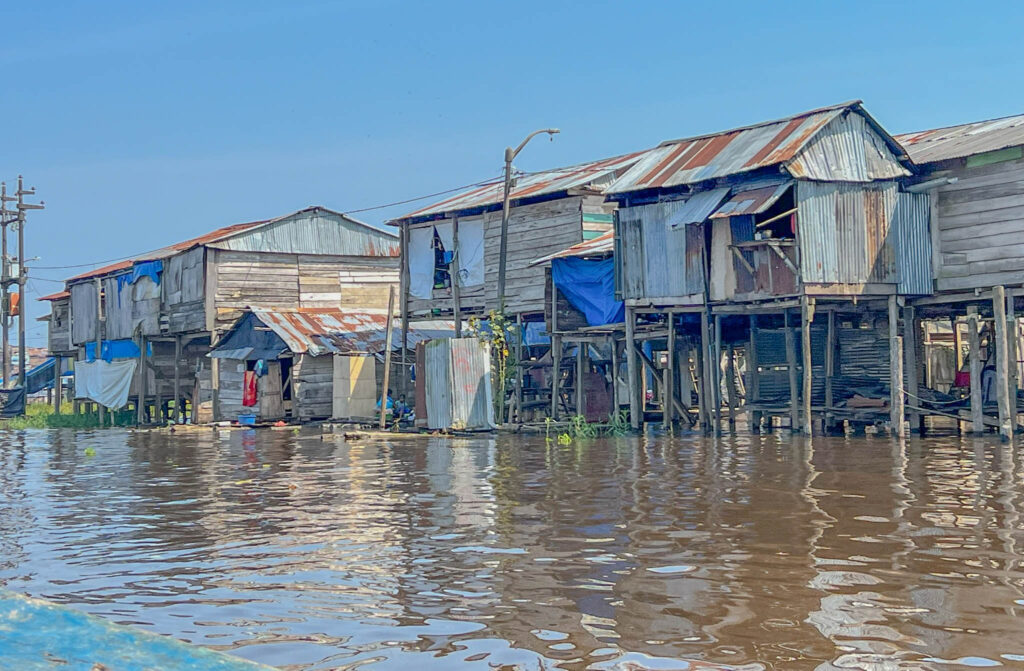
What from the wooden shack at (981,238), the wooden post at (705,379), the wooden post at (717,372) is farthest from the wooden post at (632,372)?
the wooden shack at (981,238)

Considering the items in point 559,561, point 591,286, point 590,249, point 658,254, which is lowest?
point 559,561

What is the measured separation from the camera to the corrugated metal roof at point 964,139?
20.2m

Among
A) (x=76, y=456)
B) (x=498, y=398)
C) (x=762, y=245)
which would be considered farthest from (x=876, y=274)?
(x=76, y=456)

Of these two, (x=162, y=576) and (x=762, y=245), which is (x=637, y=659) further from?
(x=762, y=245)

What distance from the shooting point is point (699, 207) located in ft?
73.0

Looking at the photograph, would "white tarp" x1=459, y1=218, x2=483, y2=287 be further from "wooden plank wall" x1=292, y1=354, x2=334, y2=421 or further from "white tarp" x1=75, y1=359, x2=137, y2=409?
"white tarp" x1=75, y1=359, x2=137, y2=409

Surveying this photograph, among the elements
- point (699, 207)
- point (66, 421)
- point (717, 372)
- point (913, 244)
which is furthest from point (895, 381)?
point (66, 421)

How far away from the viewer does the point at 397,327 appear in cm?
3478

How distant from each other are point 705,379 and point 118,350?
23.3 m

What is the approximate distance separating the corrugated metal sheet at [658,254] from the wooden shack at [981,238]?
13.4ft

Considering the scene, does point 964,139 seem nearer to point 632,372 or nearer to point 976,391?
point 976,391

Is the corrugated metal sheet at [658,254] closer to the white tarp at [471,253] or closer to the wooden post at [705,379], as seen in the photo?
the wooden post at [705,379]

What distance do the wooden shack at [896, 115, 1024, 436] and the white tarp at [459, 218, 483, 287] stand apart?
11559 mm

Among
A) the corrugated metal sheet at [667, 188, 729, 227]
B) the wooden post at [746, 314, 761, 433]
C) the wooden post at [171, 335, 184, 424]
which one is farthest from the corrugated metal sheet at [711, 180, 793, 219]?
the wooden post at [171, 335, 184, 424]
